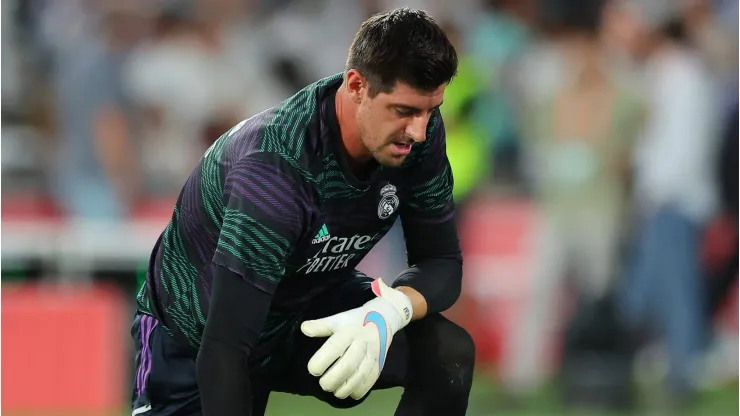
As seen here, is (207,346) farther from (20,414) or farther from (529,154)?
(529,154)

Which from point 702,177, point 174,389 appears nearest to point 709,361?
point 702,177

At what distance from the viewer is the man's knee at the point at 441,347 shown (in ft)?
15.3

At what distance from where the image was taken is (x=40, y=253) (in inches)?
388

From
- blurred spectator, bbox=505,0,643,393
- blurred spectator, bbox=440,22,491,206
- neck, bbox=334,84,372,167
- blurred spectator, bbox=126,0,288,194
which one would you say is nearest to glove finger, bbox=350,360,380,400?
neck, bbox=334,84,372,167

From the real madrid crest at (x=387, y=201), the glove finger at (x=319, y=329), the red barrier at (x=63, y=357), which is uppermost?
the real madrid crest at (x=387, y=201)

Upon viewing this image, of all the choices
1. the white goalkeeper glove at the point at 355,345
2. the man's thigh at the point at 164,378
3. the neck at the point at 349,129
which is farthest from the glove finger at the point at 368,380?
the man's thigh at the point at 164,378

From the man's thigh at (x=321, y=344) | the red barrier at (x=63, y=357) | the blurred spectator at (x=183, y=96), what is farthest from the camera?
the blurred spectator at (x=183, y=96)

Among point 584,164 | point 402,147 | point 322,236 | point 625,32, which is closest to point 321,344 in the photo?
point 322,236

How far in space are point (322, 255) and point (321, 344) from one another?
408 millimetres

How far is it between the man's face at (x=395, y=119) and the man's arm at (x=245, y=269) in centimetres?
27

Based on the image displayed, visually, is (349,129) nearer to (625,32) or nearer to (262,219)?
(262,219)

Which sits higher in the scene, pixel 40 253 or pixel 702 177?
pixel 702 177

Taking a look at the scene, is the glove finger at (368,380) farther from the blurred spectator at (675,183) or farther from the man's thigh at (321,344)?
the blurred spectator at (675,183)

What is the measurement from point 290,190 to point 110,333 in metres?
5.09
